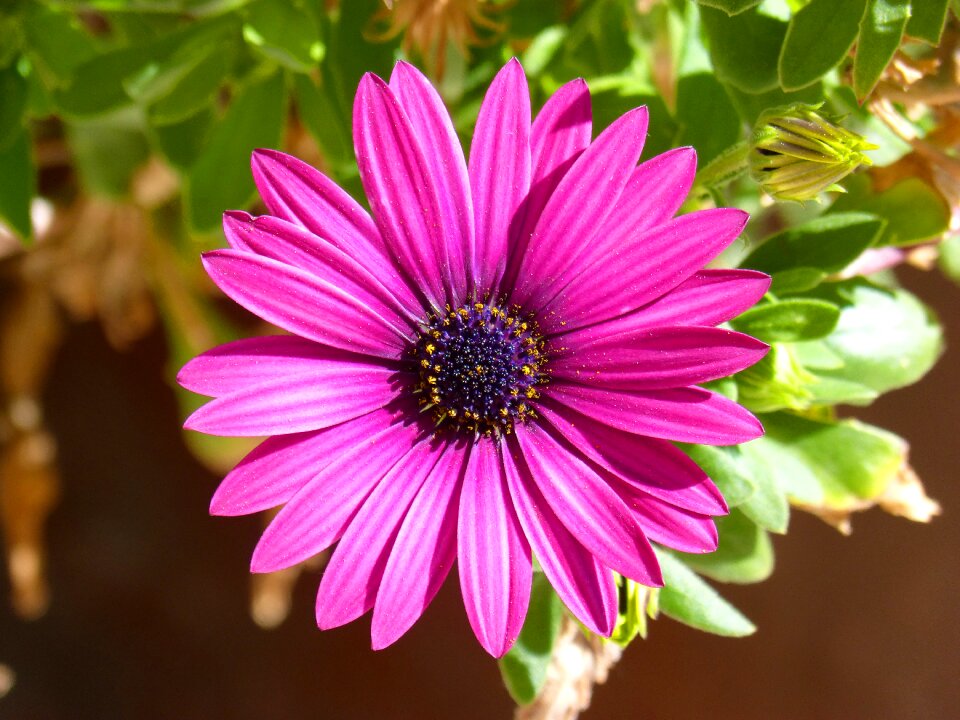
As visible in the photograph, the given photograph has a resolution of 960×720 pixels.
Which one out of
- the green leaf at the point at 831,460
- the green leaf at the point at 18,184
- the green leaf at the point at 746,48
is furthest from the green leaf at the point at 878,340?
the green leaf at the point at 18,184

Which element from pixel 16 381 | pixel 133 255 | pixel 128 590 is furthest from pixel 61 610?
pixel 133 255

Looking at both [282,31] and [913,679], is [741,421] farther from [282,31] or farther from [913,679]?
[913,679]

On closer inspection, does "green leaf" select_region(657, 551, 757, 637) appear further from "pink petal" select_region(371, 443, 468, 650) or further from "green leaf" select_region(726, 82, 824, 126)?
"green leaf" select_region(726, 82, 824, 126)

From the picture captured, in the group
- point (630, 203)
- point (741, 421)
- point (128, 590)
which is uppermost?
point (630, 203)

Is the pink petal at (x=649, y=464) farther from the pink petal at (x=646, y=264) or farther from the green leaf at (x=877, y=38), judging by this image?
the green leaf at (x=877, y=38)

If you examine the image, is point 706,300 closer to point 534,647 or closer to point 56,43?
point 534,647

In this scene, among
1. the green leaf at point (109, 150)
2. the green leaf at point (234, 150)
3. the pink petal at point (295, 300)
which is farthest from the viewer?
the green leaf at point (109, 150)

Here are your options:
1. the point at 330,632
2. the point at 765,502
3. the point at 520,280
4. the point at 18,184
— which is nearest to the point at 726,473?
the point at 765,502
